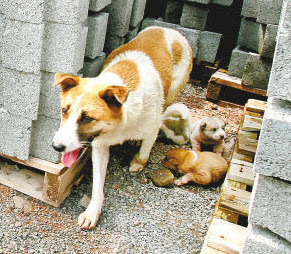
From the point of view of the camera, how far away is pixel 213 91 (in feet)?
16.9

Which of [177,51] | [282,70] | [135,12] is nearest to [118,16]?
[135,12]

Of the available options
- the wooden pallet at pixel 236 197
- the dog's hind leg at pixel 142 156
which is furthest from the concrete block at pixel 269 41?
the dog's hind leg at pixel 142 156

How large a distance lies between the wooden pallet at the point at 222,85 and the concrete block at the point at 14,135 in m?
2.78

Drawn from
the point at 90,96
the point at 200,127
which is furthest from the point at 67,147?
the point at 200,127

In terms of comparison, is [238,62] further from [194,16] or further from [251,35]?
[194,16]

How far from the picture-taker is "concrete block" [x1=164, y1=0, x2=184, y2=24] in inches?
209

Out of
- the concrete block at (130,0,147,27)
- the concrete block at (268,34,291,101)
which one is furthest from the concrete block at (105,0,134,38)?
the concrete block at (268,34,291,101)

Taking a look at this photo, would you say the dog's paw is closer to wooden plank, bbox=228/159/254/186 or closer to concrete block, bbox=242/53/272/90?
wooden plank, bbox=228/159/254/186

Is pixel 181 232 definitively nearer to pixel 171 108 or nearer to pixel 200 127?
pixel 200 127

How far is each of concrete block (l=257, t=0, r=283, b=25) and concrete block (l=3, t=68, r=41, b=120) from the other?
9.08ft

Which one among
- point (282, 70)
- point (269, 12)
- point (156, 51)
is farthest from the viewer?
point (269, 12)

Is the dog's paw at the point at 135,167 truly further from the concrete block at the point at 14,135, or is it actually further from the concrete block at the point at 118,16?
the concrete block at the point at 118,16

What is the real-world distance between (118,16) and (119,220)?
1.96m

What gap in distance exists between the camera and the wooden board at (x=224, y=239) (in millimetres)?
2354
